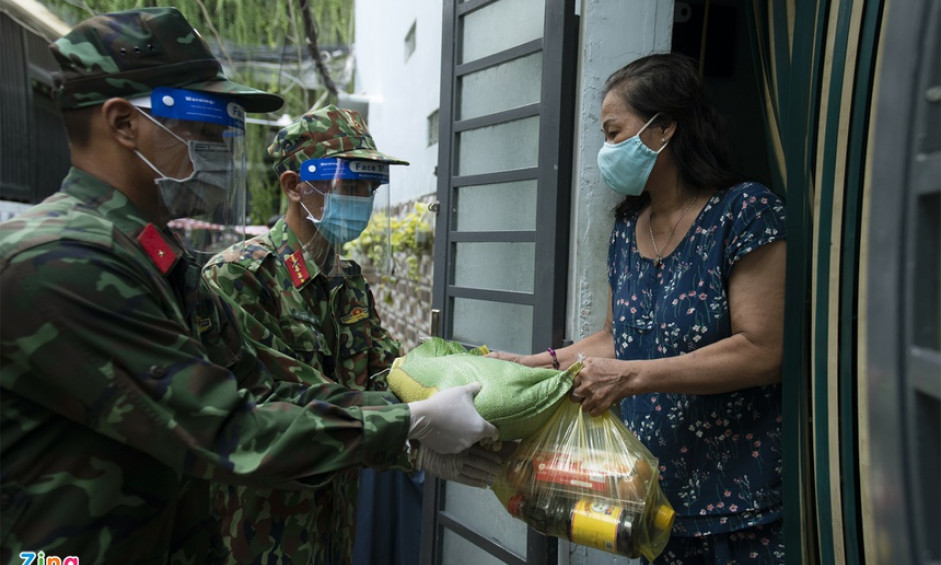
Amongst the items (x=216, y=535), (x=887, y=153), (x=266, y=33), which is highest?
(x=266, y=33)

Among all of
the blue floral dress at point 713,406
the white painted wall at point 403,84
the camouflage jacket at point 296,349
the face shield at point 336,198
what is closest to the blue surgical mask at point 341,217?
the face shield at point 336,198

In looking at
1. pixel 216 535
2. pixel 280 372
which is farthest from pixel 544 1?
pixel 216 535

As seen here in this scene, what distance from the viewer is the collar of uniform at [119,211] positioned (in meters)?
1.36

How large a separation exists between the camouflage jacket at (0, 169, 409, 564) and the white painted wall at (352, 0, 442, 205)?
3630mm

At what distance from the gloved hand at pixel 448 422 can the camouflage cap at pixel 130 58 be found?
791 millimetres

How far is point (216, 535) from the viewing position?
158 centimetres

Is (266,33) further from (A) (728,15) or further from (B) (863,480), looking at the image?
(B) (863,480)

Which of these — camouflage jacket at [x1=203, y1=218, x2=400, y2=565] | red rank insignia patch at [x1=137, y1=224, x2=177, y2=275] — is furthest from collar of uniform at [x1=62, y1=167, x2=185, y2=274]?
camouflage jacket at [x1=203, y1=218, x2=400, y2=565]

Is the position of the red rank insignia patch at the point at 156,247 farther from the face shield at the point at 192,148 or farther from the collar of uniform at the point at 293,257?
the collar of uniform at the point at 293,257

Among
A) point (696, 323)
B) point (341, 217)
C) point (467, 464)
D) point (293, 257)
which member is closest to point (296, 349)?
point (293, 257)

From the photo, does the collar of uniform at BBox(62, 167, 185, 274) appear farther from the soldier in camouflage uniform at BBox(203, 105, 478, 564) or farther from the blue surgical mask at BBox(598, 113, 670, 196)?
the blue surgical mask at BBox(598, 113, 670, 196)

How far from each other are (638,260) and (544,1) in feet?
4.04

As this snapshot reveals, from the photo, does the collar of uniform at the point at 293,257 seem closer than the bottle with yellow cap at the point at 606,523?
No

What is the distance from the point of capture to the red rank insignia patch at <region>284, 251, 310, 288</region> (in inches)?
87.0
